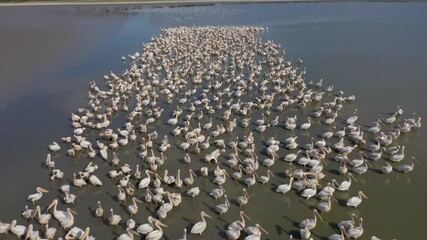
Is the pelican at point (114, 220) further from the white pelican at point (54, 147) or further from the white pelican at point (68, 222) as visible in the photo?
the white pelican at point (54, 147)

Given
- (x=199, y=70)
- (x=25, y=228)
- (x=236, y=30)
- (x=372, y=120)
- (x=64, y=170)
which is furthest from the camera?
(x=236, y=30)

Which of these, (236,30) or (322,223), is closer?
(322,223)

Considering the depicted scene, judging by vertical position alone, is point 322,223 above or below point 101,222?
above

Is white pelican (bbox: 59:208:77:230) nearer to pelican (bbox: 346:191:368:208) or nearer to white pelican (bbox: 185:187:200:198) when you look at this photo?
white pelican (bbox: 185:187:200:198)

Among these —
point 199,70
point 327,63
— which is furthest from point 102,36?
point 327,63

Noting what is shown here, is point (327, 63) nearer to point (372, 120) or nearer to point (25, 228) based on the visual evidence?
point (372, 120)

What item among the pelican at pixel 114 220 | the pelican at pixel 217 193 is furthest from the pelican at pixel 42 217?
the pelican at pixel 217 193

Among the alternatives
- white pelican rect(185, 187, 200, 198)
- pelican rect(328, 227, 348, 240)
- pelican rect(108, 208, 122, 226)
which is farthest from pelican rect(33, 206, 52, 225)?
pelican rect(328, 227, 348, 240)

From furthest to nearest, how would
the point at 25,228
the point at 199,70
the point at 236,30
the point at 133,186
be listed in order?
the point at 236,30 < the point at 199,70 < the point at 133,186 < the point at 25,228
